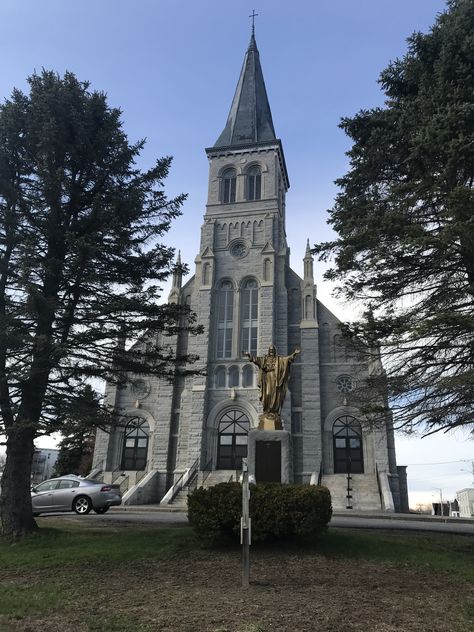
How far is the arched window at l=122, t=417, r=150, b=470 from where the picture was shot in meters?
29.3

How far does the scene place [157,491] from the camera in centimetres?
Answer: 2736

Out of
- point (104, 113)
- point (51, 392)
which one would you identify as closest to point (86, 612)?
point (51, 392)

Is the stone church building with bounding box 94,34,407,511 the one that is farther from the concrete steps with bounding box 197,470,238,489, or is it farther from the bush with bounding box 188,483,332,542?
the bush with bounding box 188,483,332,542

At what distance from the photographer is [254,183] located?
3531cm

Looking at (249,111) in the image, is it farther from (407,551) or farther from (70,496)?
(407,551)

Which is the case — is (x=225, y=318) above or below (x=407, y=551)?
above

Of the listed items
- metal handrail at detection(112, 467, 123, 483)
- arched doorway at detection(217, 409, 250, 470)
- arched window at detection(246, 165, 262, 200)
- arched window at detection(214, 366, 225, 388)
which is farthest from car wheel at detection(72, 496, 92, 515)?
arched window at detection(246, 165, 262, 200)

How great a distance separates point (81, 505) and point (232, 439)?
1334cm

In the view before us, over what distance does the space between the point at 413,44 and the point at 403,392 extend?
865cm

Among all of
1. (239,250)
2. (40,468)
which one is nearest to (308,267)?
(239,250)

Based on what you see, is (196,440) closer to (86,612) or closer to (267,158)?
(267,158)

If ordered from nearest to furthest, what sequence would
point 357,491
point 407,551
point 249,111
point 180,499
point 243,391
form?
point 407,551 → point 180,499 → point 357,491 → point 243,391 → point 249,111

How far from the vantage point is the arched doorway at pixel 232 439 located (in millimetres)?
28250

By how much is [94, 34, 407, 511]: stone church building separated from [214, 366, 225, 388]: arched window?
0.06 metres
